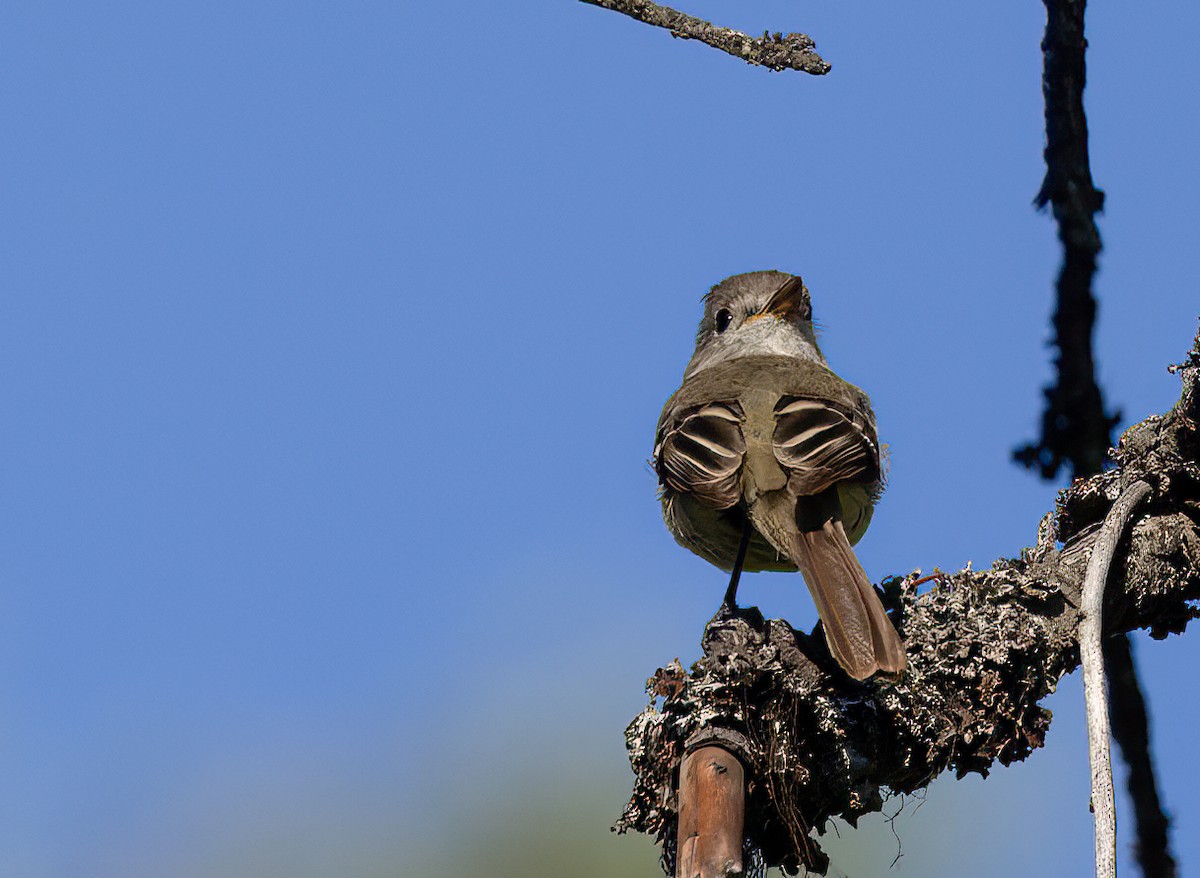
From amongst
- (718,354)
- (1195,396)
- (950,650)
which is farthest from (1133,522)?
(718,354)

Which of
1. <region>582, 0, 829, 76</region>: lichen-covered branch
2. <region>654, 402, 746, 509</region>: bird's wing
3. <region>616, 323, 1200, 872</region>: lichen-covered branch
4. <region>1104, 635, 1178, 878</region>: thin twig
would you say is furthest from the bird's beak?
Answer: <region>582, 0, 829, 76</region>: lichen-covered branch

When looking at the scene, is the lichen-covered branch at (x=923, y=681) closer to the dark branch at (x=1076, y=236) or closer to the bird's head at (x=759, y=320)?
the dark branch at (x=1076, y=236)

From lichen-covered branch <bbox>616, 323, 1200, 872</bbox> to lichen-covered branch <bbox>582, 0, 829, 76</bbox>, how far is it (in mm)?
1637

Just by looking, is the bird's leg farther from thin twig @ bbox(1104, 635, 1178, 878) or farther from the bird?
thin twig @ bbox(1104, 635, 1178, 878)

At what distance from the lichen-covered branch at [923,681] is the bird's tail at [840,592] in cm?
11

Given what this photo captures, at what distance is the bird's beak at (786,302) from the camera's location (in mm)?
6879

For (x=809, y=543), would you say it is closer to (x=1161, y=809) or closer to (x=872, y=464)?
(x=872, y=464)

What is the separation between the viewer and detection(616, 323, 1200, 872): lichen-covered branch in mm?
4070

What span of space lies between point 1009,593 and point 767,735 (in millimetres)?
961

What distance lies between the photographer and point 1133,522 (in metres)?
4.73

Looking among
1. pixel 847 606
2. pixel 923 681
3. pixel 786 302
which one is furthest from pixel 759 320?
pixel 923 681

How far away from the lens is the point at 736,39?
367 cm

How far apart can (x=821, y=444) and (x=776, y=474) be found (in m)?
0.20

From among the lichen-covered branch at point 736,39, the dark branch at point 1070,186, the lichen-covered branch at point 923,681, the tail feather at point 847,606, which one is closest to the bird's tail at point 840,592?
the tail feather at point 847,606
